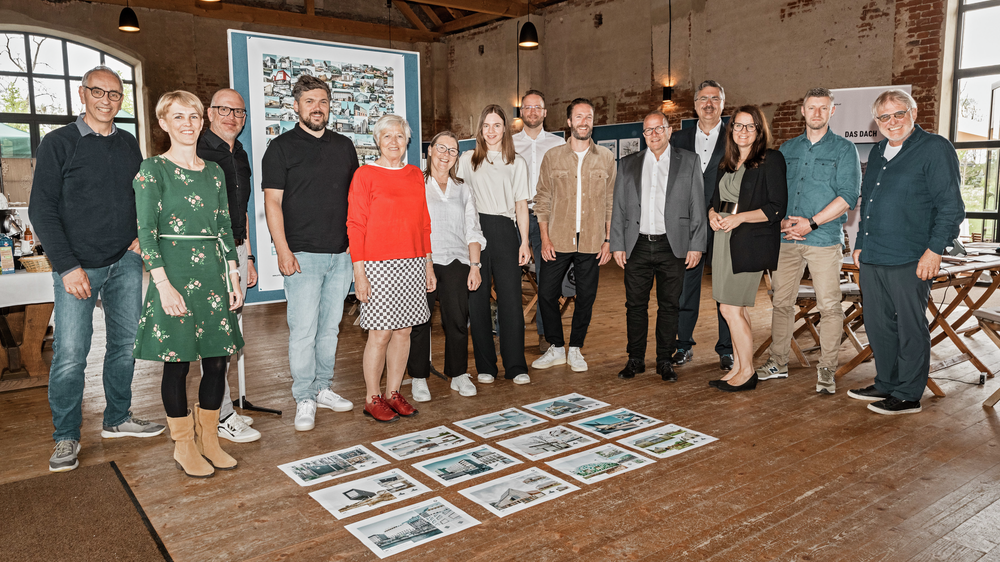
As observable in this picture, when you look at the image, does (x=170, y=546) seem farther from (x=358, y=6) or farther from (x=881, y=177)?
(x=358, y=6)

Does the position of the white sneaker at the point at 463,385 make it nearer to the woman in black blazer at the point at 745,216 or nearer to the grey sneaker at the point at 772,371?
the woman in black blazer at the point at 745,216

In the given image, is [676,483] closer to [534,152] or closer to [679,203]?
[679,203]

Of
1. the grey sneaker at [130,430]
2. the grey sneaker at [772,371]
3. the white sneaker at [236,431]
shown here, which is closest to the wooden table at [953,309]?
the grey sneaker at [772,371]

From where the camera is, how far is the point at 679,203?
4281 millimetres

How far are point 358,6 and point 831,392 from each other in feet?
48.1

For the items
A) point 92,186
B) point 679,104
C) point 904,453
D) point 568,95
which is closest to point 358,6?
point 568,95

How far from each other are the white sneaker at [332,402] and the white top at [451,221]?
969 mm

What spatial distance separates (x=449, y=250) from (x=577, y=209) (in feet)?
3.26

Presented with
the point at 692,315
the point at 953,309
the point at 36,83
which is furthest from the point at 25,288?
the point at 36,83

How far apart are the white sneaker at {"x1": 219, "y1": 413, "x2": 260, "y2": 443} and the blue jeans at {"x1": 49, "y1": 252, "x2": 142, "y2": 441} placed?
0.55m

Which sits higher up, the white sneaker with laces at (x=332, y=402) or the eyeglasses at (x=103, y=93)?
the eyeglasses at (x=103, y=93)

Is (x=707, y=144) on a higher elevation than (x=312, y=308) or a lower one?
higher

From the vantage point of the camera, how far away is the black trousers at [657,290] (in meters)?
4.37

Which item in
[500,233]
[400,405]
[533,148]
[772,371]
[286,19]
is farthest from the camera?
[286,19]
